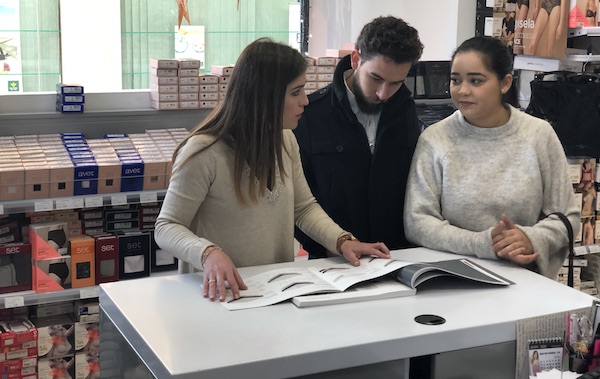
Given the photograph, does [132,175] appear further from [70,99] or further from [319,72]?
[319,72]

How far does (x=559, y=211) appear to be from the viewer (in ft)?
8.66

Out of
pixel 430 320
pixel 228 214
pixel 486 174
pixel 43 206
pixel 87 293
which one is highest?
pixel 486 174

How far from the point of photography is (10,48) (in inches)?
182

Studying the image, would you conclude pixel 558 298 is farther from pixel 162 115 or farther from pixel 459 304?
pixel 162 115

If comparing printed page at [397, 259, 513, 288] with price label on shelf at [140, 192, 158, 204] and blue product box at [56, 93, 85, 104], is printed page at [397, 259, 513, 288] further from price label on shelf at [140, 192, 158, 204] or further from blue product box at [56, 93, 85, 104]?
blue product box at [56, 93, 85, 104]

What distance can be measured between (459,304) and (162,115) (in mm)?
2864

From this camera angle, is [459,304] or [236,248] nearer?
[459,304]

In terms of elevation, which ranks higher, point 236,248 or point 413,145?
point 413,145

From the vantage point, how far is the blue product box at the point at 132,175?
13.7 ft

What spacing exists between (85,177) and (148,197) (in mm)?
352

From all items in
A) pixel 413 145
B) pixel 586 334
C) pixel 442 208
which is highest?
pixel 413 145

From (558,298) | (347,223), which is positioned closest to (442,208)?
(347,223)

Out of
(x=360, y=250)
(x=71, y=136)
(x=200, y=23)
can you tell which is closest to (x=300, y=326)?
(x=360, y=250)

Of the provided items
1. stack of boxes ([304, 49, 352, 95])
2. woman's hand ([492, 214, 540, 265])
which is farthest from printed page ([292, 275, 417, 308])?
stack of boxes ([304, 49, 352, 95])
